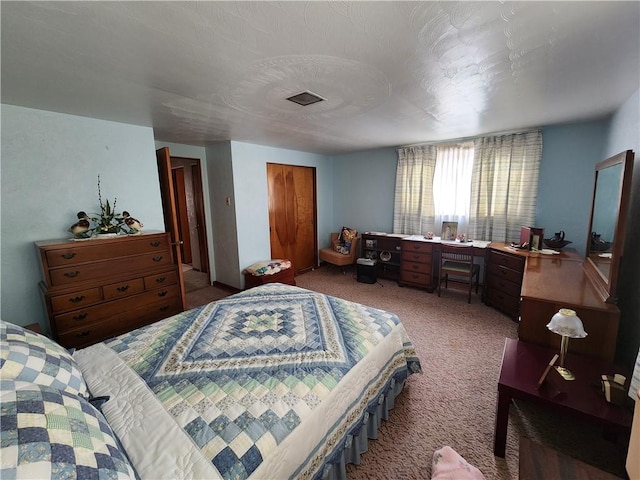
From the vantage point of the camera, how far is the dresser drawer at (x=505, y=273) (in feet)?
9.91

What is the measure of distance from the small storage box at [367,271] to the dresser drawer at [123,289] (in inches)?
125

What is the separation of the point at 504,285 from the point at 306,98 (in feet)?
10.2

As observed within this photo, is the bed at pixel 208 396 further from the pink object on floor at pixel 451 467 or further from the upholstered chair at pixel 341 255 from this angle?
the upholstered chair at pixel 341 255

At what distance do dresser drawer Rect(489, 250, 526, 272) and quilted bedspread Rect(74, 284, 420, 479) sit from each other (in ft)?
6.29

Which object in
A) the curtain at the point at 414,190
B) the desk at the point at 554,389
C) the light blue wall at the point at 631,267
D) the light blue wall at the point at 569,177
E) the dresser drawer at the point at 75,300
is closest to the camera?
the desk at the point at 554,389

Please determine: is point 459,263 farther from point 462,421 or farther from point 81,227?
point 81,227

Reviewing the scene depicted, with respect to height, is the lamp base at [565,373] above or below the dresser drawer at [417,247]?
below

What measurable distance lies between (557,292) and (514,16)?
1.81 m

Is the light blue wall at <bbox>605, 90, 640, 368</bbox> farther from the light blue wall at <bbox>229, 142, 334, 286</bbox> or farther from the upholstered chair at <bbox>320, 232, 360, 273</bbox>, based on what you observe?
the light blue wall at <bbox>229, 142, 334, 286</bbox>

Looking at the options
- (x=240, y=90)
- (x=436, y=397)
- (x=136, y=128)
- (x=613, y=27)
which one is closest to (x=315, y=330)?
(x=436, y=397)

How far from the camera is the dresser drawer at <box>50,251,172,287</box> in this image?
2.14 meters

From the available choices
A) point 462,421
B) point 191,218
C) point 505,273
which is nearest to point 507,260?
point 505,273

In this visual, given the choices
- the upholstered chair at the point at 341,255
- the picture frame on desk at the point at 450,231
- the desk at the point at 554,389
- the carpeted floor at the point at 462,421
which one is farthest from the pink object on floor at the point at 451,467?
the upholstered chair at the point at 341,255

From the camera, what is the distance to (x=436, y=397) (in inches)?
78.5
